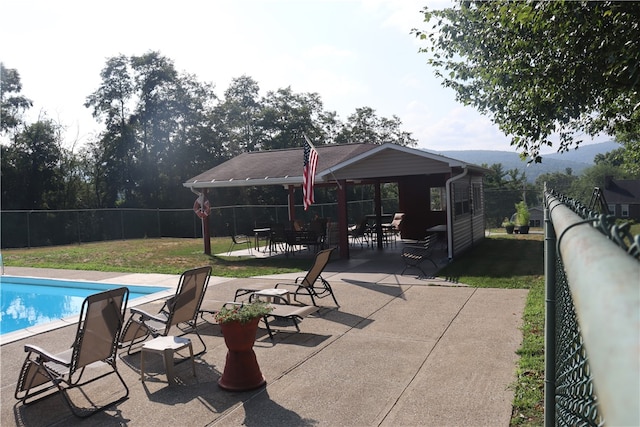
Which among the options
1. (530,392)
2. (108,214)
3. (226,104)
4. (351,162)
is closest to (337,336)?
(530,392)

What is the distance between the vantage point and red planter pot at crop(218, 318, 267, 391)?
5164 mm

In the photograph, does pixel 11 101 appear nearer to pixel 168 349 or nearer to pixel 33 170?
pixel 33 170

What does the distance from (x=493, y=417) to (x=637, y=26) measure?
4350mm

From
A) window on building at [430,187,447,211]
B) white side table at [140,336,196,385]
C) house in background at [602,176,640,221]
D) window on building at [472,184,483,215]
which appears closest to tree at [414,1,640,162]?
white side table at [140,336,196,385]

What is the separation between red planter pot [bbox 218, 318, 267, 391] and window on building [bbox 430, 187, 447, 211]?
1569cm

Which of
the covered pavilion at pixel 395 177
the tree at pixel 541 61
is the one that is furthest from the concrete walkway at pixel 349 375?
the covered pavilion at pixel 395 177

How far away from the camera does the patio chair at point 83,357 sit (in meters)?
4.95

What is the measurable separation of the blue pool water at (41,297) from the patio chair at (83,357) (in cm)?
539

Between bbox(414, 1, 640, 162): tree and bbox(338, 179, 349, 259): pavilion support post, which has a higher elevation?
bbox(414, 1, 640, 162): tree

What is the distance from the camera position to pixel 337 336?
7.06 meters

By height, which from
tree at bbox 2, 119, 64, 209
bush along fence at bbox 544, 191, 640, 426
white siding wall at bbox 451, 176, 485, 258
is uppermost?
tree at bbox 2, 119, 64, 209

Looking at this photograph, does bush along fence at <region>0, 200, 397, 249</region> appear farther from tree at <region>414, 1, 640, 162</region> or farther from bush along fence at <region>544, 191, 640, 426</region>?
bush along fence at <region>544, 191, 640, 426</region>

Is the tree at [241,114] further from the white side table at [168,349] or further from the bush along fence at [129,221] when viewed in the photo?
the white side table at [168,349]

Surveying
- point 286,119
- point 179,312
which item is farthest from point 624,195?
point 179,312
